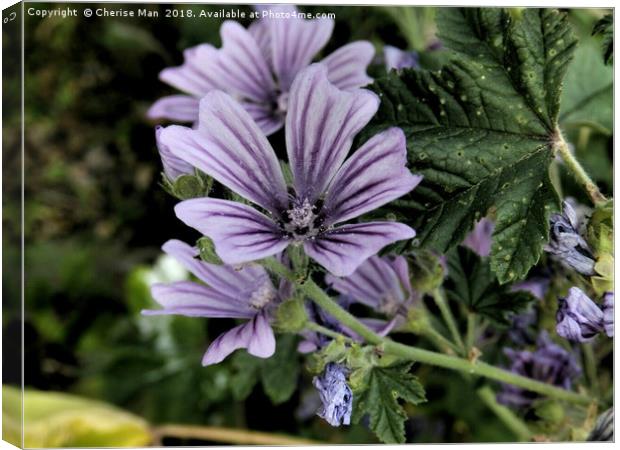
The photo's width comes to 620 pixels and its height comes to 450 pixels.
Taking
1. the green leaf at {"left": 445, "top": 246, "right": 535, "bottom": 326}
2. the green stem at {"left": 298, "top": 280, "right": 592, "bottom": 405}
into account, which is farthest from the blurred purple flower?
the green stem at {"left": 298, "top": 280, "right": 592, "bottom": 405}

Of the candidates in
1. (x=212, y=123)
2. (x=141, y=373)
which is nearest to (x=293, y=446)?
(x=212, y=123)

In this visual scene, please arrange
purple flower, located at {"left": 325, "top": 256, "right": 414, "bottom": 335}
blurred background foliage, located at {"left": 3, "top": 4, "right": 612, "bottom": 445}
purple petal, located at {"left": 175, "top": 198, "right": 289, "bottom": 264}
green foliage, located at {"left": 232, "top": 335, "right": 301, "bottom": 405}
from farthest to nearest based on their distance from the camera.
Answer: blurred background foliage, located at {"left": 3, "top": 4, "right": 612, "bottom": 445} < green foliage, located at {"left": 232, "top": 335, "right": 301, "bottom": 405} < purple flower, located at {"left": 325, "top": 256, "right": 414, "bottom": 335} < purple petal, located at {"left": 175, "top": 198, "right": 289, "bottom": 264}

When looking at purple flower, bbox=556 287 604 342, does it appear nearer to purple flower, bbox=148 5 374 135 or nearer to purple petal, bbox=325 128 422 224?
purple petal, bbox=325 128 422 224

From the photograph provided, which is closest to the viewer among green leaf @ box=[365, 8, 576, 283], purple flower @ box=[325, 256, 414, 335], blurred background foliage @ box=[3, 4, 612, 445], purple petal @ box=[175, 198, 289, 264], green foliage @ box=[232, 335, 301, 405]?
purple petal @ box=[175, 198, 289, 264]

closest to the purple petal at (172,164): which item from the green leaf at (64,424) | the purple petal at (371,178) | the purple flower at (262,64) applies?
the purple petal at (371,178)

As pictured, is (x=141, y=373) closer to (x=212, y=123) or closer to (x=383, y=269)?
(x=383, y=269)

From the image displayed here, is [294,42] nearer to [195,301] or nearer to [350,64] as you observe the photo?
[350,64]
